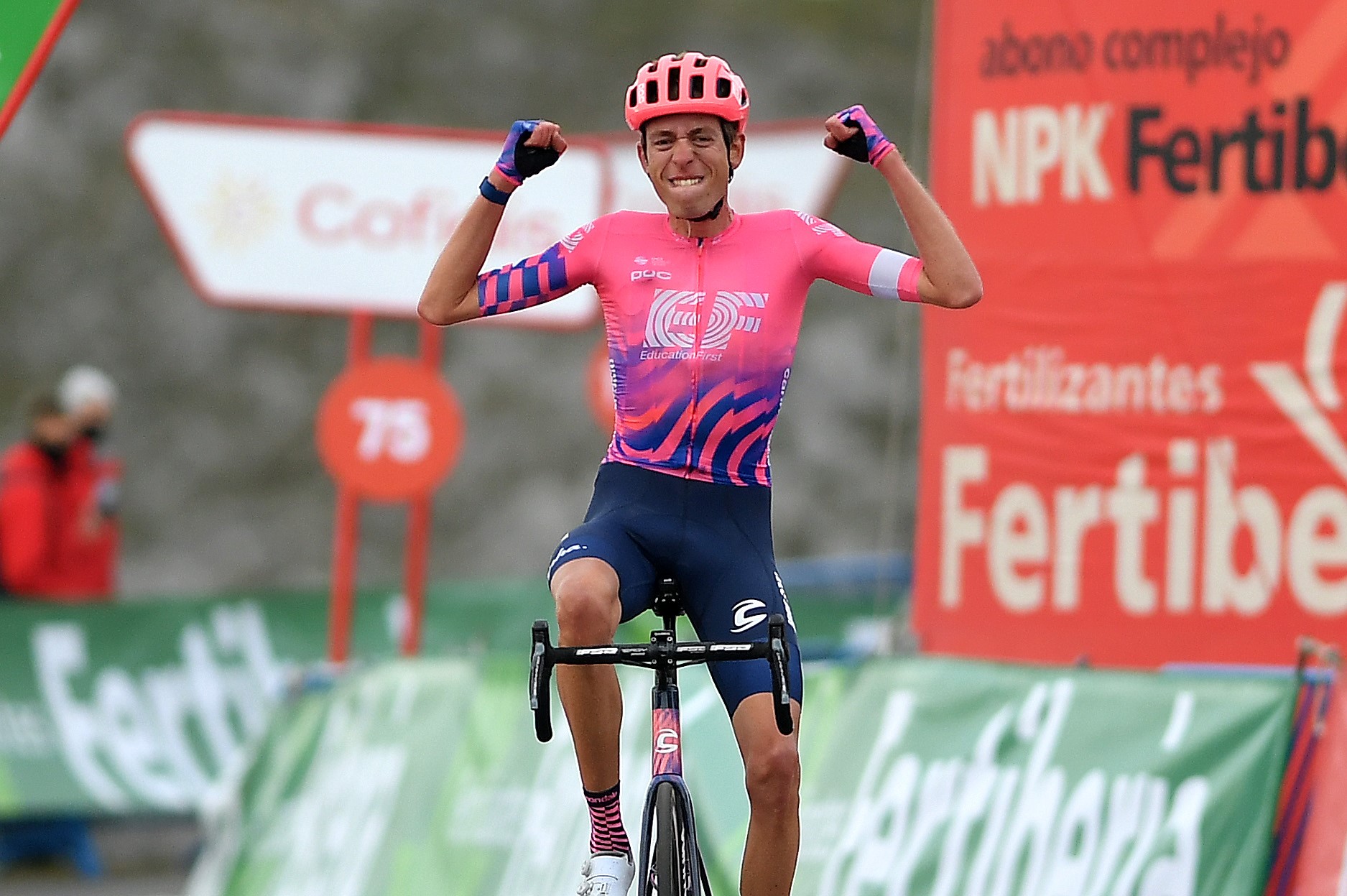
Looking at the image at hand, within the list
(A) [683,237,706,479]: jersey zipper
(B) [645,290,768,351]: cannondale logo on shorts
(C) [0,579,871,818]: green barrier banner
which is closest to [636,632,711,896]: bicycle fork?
(A) [683,237,706,479]: jersey zipper

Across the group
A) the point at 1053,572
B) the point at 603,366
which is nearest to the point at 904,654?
the point at 1053,572

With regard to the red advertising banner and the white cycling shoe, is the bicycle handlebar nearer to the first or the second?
the white cycling shoe

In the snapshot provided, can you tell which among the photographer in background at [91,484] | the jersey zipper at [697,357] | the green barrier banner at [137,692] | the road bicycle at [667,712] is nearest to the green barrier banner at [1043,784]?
the road bicycle at [667,712]

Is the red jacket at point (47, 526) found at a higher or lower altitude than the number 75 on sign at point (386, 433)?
lower

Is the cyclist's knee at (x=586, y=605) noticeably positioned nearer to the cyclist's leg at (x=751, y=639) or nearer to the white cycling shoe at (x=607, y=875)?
the cyclist's leg at (x=751, y=639)

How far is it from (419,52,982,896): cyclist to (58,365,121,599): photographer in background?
366 inches

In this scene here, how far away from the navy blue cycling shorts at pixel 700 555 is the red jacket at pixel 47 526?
9385 mm

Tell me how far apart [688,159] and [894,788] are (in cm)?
286

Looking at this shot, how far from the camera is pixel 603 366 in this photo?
1616cm

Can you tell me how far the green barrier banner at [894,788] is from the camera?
23.3 ft

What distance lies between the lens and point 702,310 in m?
6.11

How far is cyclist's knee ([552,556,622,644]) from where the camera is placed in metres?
5.81

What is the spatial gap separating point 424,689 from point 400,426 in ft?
9.06

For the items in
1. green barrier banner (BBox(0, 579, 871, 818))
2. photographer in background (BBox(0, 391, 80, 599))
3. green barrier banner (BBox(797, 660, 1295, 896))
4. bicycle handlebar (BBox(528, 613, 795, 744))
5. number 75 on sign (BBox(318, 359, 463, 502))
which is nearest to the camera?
bicycle handlebar (BBox(528, 613, 795, 744))
